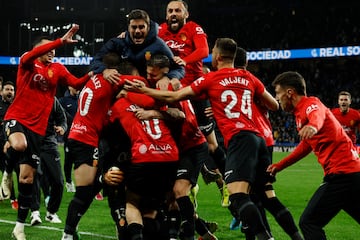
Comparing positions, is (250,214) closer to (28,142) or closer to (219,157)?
(219,157)

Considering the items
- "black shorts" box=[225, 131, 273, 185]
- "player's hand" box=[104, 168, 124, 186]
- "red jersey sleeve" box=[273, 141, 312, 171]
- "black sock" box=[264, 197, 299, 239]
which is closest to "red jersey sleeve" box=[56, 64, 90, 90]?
"player's hand" box=[104, 168, 124, 186]

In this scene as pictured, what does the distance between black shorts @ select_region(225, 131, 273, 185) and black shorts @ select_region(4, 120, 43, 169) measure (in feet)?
9.40

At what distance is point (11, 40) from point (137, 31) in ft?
145

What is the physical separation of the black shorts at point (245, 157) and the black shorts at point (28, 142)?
9.40 feet

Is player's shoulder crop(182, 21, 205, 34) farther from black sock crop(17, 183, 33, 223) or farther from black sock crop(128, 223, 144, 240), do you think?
black sock crop(128, 223, 144, 240)

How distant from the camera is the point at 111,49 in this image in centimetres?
693

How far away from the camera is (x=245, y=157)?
5.93m

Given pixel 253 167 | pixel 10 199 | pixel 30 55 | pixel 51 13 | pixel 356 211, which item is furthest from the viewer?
pixel 51 13

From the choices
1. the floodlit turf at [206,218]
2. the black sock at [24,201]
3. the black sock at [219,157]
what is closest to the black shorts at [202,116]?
the black sock at [219,157]

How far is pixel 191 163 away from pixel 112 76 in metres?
1.30

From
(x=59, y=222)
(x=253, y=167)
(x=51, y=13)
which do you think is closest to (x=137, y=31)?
(x=253, y=167)

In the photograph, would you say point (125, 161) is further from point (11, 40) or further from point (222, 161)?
point (11, 40)

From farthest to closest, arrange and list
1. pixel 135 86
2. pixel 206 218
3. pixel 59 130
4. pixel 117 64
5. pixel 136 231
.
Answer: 1. pixel 206 218
2. pixel 59 130
3. pixel 117 64
4. pixel 135 86
5. pixel 136 231

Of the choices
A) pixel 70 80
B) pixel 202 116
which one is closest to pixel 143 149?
pixel 70 80
